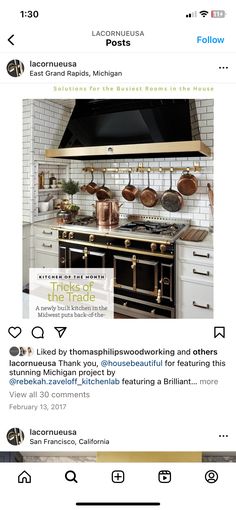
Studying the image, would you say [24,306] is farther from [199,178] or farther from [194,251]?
[199,178]

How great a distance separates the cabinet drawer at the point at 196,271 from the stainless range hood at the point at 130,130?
57 cm

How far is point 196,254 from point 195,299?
23 cm

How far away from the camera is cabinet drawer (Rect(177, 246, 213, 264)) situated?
4.90ft

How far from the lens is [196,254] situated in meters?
1.52
